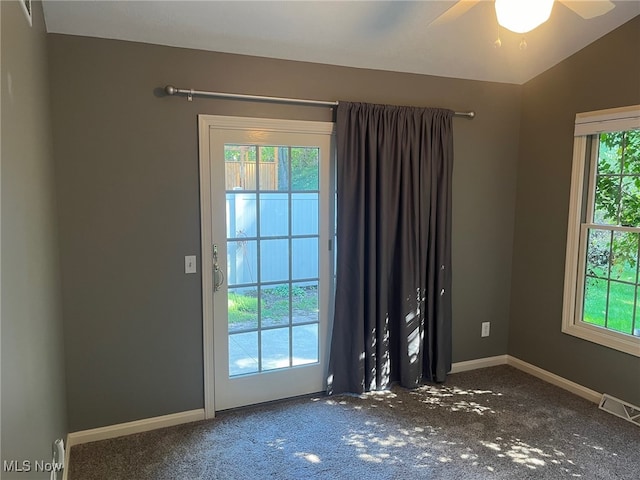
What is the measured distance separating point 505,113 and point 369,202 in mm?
1482

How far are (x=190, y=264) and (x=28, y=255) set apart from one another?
1284 millimetres

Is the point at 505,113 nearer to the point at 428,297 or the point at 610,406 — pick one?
the point at 428,297

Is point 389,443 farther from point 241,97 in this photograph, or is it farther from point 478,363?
point 241,97

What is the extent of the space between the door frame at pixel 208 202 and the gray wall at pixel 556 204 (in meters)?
1.80

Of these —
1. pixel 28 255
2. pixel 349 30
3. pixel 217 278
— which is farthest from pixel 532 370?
pixel 28 255

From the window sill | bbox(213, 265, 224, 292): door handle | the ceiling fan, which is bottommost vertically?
the window sill

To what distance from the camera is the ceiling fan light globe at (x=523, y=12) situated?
1631 millimetres

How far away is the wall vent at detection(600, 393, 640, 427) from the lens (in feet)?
10.0

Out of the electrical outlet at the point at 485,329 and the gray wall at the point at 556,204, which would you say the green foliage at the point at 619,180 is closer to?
the gray wall at the point at 556,204

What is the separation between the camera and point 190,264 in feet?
9.59

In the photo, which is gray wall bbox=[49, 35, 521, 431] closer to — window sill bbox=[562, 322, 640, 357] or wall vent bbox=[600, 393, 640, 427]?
window sill bbox=[562, 322, 640, 357]

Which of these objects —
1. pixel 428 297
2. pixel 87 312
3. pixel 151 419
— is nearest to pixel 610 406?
pixel 428 297

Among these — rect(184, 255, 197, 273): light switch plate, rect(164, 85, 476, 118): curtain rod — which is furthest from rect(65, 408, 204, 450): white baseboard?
rect(164, 85, 476, 118): curtain rod

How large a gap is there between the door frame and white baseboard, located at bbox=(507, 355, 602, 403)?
2528 mm
